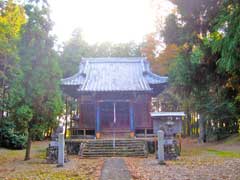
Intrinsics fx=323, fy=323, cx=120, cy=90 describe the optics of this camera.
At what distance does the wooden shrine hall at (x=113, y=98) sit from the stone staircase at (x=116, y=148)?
285 centimetres

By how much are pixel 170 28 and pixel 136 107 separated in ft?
44.1

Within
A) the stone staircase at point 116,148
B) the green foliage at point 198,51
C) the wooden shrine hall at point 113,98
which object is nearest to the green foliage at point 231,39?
the green foliage at point 198,51

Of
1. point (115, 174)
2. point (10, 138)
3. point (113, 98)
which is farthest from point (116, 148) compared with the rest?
point (10, 138)

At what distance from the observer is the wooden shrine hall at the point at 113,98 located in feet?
74.5

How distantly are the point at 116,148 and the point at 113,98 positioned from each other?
592cm

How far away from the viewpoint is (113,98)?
23531mm

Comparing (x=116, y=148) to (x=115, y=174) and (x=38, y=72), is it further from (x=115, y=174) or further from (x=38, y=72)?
(x=115, y=174)

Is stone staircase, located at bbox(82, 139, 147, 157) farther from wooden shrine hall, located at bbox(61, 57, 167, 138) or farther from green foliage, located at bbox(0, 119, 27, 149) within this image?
green foliage, located at bbox(0, 119, 27, 149)

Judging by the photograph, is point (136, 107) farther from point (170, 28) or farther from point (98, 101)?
point (170, 28)

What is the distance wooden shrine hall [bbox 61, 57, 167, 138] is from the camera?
2272cm

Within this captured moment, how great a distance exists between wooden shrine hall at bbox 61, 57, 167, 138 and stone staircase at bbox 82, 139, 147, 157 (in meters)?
2.85

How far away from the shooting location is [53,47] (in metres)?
16.1

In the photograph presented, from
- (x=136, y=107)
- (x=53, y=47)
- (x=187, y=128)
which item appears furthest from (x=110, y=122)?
(x=187, y=128)

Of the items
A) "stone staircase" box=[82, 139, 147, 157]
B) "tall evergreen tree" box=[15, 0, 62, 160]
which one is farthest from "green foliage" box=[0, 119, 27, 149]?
"tall evergreen tree" box=[15, 0, 62, 160]
